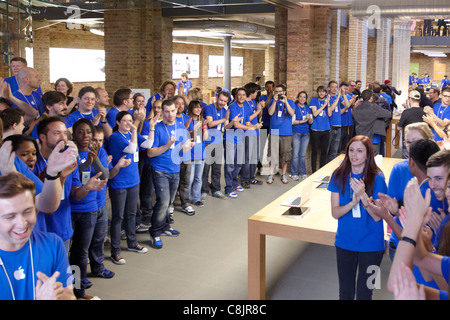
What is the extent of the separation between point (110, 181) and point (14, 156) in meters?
1.76

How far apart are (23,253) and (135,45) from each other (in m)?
10.0

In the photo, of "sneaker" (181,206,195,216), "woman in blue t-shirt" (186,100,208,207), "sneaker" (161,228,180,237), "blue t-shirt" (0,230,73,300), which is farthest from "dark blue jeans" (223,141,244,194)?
"blue t-shirt" (0,230,73,300)

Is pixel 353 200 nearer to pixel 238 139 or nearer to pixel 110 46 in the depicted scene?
pixel 238 139

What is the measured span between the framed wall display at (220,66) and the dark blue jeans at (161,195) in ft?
76.5

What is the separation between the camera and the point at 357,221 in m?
3.19

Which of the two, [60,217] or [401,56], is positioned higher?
[401,56]

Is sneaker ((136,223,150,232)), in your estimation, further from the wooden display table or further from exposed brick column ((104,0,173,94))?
exposed brick column ((104,0,173,94))

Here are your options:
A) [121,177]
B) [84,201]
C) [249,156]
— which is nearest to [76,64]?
[249,156]

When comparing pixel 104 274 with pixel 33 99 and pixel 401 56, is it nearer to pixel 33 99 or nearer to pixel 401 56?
pixel 33 99

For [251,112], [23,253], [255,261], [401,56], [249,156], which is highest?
[401,56]

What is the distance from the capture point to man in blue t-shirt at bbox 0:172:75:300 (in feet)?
6.59
